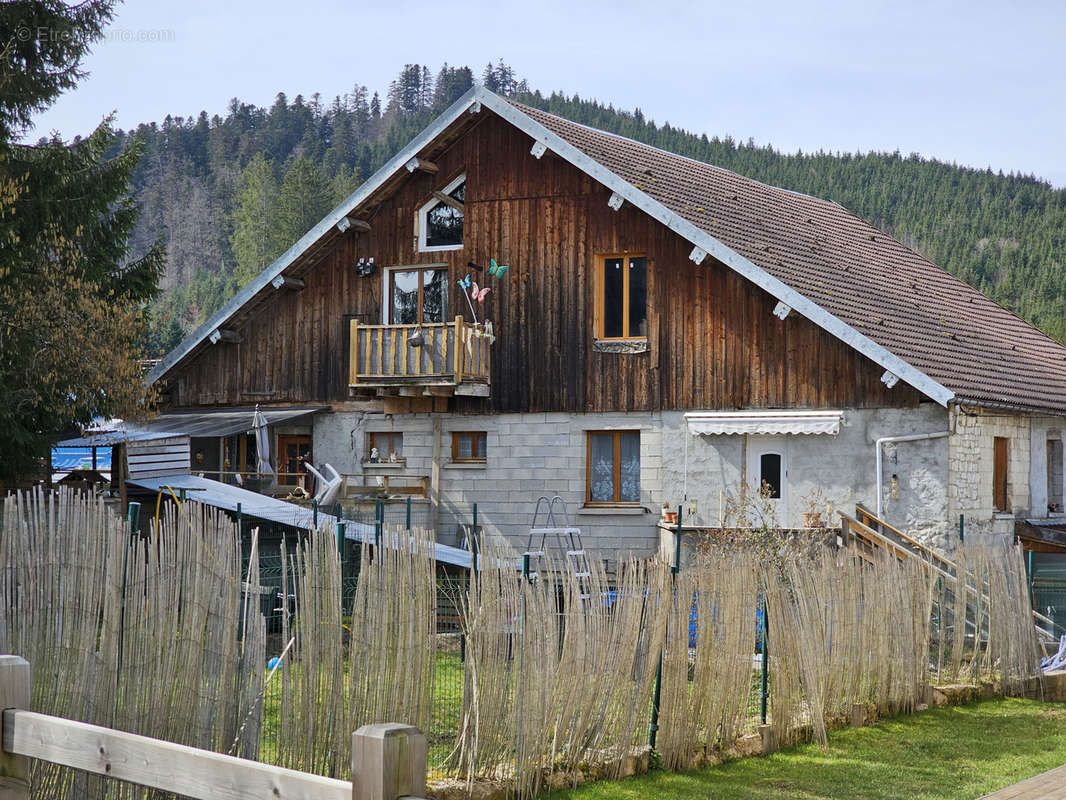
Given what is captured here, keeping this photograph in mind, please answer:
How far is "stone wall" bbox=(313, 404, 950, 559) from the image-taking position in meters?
18.2

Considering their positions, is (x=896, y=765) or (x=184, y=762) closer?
(x=184, y=762)

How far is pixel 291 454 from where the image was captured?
23.7 meters

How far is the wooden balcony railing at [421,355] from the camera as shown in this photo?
2070cm

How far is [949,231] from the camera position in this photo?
238ft

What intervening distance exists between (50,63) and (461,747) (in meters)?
14.2

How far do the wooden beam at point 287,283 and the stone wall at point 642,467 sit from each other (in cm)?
239

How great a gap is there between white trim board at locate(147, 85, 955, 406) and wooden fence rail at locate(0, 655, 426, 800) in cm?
1457

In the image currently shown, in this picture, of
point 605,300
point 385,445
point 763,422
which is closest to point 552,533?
point 763,422

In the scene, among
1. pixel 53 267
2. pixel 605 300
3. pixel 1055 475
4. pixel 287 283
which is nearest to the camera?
pixel 53 267

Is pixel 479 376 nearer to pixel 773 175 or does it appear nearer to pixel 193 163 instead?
pixel 773 175

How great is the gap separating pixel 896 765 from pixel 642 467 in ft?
34.8

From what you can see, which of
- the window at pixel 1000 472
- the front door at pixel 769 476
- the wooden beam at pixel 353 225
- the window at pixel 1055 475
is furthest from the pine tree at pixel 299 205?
the window at pixel 1000 472

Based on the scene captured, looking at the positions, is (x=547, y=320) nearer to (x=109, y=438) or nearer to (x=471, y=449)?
(x=471, y=449)

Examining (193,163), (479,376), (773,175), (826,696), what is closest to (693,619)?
(826,696)
